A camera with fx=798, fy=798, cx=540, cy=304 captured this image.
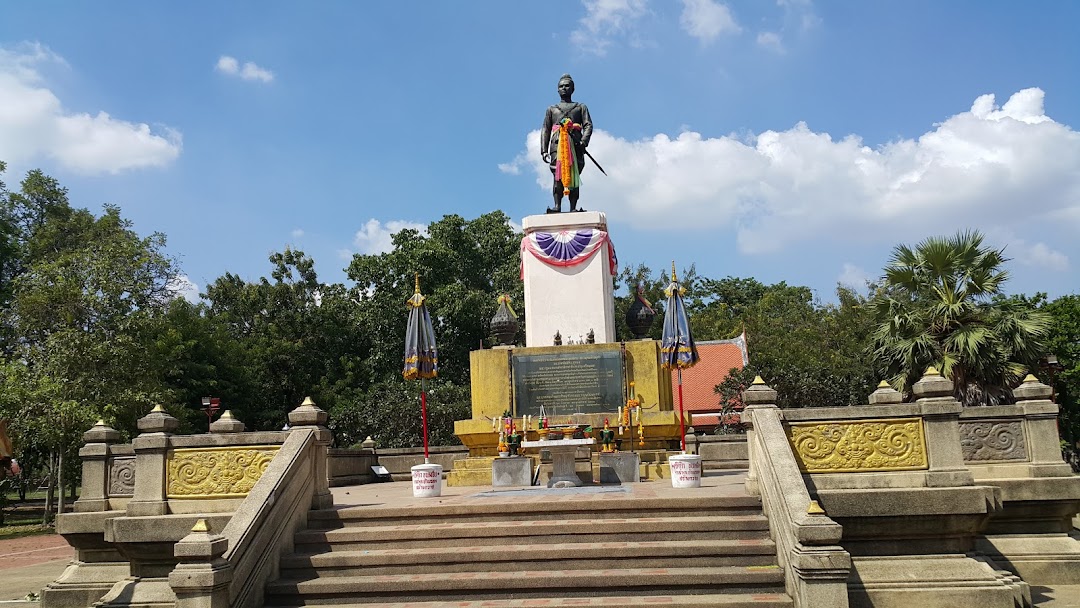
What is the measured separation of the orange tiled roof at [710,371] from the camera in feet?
117

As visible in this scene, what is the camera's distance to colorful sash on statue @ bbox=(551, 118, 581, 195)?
58.4ft

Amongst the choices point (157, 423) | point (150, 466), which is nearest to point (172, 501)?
point (150, 466)

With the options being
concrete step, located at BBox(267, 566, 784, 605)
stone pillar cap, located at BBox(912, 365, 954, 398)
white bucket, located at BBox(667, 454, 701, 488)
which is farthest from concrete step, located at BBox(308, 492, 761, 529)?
stone pillar cap, located at BBox(912, 365, 954, 398)

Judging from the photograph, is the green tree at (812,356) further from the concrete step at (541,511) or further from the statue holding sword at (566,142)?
the concrete step at (541,511)

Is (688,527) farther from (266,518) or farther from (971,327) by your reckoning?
(971,327)

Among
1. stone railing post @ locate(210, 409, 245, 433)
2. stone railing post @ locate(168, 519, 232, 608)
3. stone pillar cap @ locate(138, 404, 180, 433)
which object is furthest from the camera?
stone railing post @ locate(210, 409, 245, 433)

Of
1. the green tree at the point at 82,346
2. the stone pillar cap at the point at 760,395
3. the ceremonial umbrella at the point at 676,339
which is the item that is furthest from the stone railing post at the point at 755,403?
the green tree at the point at 82,346

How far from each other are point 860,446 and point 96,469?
9.23m

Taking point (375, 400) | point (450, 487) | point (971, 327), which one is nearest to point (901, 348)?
point (971, 327)

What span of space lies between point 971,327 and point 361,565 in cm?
1382

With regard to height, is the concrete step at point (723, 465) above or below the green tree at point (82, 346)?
below

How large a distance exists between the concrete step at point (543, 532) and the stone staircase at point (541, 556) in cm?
1

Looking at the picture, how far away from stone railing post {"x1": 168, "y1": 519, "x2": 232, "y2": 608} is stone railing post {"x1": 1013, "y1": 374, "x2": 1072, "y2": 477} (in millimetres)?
9184

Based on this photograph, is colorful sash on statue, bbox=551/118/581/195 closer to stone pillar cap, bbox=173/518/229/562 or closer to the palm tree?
the palm tree
